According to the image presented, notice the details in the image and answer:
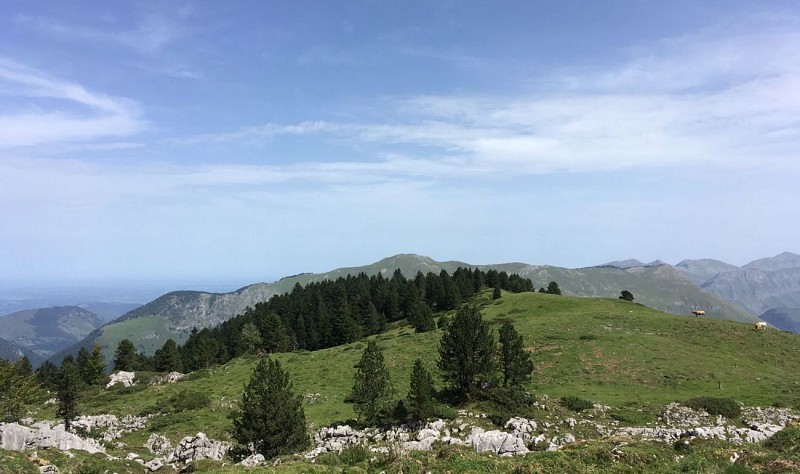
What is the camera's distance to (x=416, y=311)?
91062 mm

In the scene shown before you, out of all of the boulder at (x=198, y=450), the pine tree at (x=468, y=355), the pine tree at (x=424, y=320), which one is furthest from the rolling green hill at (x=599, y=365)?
the pine tree at (x=468, y=355)

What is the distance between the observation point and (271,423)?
3166cm

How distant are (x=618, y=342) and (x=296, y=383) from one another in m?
45.8

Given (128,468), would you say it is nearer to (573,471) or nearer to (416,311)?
(573,471)

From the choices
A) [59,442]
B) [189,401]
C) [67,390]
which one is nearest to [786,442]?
[59,442]

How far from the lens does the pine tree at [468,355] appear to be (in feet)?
139

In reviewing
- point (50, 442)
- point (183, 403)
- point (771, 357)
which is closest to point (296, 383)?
point (183, 403)

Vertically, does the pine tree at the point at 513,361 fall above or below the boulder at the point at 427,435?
above

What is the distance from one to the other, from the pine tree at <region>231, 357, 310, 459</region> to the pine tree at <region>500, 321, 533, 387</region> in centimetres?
2138

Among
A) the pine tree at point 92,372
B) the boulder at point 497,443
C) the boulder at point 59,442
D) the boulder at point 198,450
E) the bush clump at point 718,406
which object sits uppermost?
the boulder at point 59,442

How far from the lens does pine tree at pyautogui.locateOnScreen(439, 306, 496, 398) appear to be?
4250 centimetres

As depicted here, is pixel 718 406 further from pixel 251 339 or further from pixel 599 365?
pixel 251 339

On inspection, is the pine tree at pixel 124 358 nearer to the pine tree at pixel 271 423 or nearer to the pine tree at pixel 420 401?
the pine tree at pixel 271 423

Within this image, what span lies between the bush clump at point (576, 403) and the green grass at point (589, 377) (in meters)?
2.36
